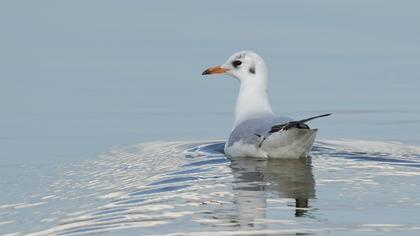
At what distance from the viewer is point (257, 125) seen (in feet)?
51.6

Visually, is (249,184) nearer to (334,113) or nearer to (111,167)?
(111,167)

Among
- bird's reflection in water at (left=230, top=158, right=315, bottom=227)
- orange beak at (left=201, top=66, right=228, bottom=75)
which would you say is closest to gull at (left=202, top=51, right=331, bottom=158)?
orange beak at (left=201, top=66, right=228, bottom=75)

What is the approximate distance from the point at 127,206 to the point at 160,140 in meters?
4.40

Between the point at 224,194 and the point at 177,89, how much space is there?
6.48m

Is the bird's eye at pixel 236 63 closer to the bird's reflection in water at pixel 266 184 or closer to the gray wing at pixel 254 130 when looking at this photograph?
the gray wing at pixel 254 130

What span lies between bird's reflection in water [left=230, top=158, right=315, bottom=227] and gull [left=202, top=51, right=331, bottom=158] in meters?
0.14

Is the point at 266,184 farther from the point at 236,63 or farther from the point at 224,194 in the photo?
the point at 236,63

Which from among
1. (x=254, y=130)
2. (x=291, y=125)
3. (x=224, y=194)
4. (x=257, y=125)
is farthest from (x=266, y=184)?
(x=257, y=125)

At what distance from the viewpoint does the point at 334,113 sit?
1831 cm

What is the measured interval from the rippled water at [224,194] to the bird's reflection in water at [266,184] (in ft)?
0.04

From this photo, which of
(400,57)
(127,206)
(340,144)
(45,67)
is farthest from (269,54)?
(127,206)

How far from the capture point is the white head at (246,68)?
17125mm

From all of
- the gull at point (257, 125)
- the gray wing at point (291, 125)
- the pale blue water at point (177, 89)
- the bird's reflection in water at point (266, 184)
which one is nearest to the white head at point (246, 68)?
the gull at point (257, 125)

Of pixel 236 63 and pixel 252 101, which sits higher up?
pixel 236 63
